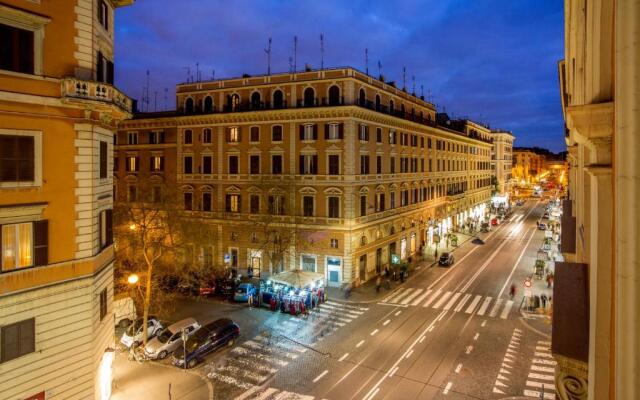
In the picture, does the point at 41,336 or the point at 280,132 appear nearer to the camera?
the point at 41,336

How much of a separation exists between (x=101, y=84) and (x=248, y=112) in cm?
2480

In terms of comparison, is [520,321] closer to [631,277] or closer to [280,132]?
[280,132]

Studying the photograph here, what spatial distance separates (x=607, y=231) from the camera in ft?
14.5

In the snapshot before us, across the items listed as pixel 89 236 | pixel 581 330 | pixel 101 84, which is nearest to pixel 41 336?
pixel 89 236

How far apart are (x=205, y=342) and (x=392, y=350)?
10.7m

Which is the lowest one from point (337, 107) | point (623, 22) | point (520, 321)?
point (520, 321)

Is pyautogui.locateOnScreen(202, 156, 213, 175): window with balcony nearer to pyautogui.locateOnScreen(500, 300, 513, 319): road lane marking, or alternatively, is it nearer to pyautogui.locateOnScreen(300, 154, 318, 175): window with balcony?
pyautogui.locateOnScreen(300, 154, 318, 175): window with balcony

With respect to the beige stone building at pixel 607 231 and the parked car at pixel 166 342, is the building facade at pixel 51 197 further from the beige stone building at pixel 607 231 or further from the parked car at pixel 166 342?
the beige stone building at pixel 607 231

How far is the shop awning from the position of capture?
3078cm

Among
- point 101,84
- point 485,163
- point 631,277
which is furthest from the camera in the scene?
point 485,163

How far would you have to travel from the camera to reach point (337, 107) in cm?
3659

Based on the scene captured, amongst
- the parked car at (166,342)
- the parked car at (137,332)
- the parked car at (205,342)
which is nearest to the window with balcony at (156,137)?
the parked car at (137,332)

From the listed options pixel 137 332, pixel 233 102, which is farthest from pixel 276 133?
pixel 137 332

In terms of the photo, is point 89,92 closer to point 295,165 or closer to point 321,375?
point 321,375
